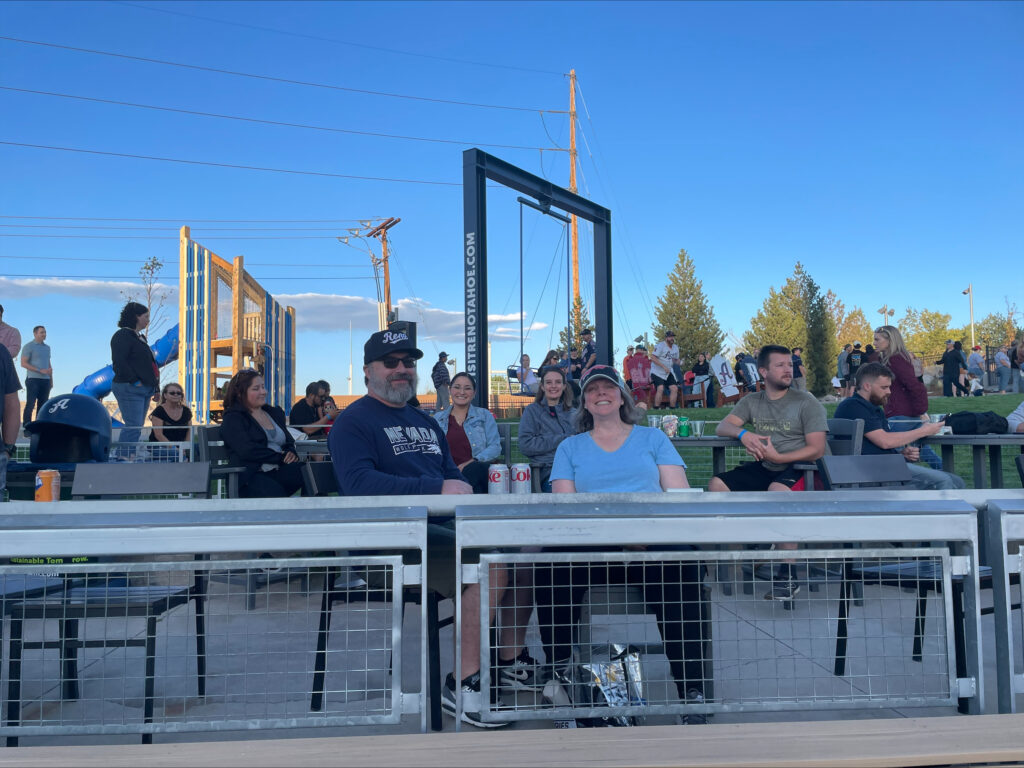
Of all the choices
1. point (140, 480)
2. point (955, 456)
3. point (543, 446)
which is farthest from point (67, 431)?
point (955, 456)

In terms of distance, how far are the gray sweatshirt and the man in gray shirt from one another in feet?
27.6

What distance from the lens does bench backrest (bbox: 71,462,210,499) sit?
3.30 m

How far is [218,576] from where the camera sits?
2.28m

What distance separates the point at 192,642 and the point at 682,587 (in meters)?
1.88

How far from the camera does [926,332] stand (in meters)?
68.2

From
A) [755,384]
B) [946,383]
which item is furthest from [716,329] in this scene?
[755,384]

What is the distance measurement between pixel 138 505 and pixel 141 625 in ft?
2.41

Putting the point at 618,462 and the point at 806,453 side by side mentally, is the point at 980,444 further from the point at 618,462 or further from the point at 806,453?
the point at 618,462

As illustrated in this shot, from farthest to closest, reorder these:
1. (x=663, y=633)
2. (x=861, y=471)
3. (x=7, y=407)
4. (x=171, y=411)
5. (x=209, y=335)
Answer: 1. (x=209, y=335)
2. (x=171, y=411)
3. (x=7, y=407)
4. (x=861, y=471)
5. (x=663, y=633)

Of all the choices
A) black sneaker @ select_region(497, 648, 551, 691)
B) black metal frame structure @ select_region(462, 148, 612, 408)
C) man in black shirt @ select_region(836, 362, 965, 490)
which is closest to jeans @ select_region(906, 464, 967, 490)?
man in black shirt @ select_region(836, 362, 965, 490)

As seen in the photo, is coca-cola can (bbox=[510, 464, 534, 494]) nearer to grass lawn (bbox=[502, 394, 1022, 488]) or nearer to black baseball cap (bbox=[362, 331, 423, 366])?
black baseball cap (bbox=[362, 331, 423, 366])

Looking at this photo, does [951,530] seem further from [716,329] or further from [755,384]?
[716,329]

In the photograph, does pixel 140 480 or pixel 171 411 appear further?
pixel 171 411

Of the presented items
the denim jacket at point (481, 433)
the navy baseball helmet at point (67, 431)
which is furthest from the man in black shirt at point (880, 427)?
the navy baseball helmet at point (67, 431)
